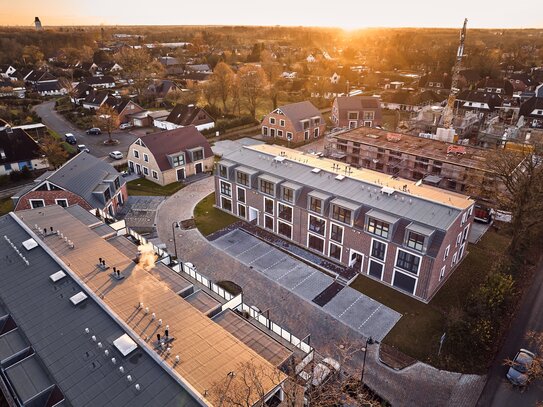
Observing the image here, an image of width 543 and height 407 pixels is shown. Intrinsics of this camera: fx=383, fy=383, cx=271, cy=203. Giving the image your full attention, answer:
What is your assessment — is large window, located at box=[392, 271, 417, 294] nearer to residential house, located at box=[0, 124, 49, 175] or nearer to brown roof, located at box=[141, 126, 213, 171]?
brown roof, located at box=[141, 126, 213, 171]

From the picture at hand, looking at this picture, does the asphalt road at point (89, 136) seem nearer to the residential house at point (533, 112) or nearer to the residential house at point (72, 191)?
the residential house at point (72, 191)

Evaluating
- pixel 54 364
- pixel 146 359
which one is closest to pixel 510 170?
pixel 146 359

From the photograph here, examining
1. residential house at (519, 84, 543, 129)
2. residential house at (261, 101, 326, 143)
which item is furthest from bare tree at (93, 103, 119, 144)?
residential house at (519, 84, 543, 129)

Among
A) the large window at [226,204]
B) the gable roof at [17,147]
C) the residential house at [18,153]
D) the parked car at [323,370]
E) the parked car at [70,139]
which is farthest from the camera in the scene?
the parked car at [70,139]

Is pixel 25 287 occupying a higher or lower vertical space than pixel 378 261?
higher

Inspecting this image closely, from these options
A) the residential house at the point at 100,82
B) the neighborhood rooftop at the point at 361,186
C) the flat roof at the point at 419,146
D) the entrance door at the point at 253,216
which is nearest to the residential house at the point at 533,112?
the flat roof at the point at 419,146

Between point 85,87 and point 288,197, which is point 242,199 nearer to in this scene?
point 288,197
